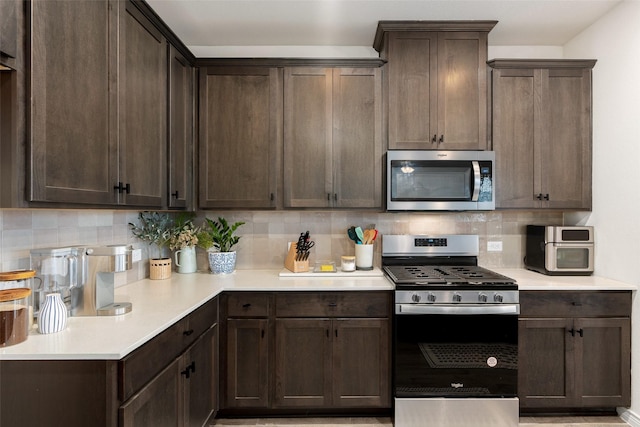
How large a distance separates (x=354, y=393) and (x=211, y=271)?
1350 mm

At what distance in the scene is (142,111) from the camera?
201cm

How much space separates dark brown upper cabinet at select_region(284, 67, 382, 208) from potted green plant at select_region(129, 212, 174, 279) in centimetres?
95

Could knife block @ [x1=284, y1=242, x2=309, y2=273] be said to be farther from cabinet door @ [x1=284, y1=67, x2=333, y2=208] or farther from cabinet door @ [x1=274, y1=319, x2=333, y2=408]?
cabinet door @ [x1=274, y1=319, x2=333, y2=408]

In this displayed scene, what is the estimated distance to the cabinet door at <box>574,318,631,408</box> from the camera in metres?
2.41

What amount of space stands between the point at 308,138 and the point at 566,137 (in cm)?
192

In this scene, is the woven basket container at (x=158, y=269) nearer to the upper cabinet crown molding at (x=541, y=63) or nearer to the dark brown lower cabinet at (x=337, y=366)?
the dark brown lower cabinet at (x=337, y=366)

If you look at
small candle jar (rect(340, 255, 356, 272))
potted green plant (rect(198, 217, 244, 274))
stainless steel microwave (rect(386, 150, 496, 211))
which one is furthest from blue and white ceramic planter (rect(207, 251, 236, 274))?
stainless steel microwave (rect(386, 150, 496, 211))

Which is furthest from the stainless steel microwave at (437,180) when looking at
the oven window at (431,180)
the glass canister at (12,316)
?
the glass canister at (12,316)

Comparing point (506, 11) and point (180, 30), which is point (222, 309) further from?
point (506, 11)

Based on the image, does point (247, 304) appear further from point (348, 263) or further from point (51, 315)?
point (51, 315)

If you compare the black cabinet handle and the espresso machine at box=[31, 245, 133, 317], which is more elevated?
the black cabinet handle

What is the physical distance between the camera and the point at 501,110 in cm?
271

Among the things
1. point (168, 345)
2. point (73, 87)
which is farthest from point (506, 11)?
point (168, 345)

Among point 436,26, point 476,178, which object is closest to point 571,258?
point 476,178
